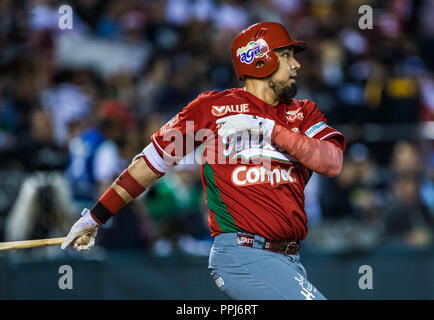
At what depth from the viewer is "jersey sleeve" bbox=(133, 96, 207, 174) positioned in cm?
515

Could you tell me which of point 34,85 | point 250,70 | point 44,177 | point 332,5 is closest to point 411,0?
point 332,5

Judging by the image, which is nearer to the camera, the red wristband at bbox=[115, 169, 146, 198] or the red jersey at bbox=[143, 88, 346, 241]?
the red jersey at bbox=[143, 88, 346, 241]

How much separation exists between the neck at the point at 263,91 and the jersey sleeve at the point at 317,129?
258 mm

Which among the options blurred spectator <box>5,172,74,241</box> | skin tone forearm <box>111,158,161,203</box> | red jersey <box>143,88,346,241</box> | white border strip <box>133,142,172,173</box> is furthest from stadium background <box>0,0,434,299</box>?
red jersey <box>143,88,346,241</box>

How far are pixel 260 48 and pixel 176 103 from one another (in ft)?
19.6

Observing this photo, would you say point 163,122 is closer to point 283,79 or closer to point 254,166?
point 283,79

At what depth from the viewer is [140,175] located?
17.6 ft

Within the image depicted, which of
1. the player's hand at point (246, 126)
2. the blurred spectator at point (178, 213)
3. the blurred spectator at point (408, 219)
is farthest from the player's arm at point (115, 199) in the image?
the blurred spectator at point (408, 219)

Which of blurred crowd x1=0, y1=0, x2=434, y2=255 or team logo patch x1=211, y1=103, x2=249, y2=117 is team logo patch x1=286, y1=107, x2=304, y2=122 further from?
blurred crowd x1=0, y1=0, x2=434, y2=255

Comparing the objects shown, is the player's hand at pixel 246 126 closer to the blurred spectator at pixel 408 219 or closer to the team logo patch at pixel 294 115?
the team logo patch at pixel 294 115

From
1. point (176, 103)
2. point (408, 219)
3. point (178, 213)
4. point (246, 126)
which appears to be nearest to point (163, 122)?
point (176, 103)

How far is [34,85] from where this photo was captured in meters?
10.4

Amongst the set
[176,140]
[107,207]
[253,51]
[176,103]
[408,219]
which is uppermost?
[176,103]

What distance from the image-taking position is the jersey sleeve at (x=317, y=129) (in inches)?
203
